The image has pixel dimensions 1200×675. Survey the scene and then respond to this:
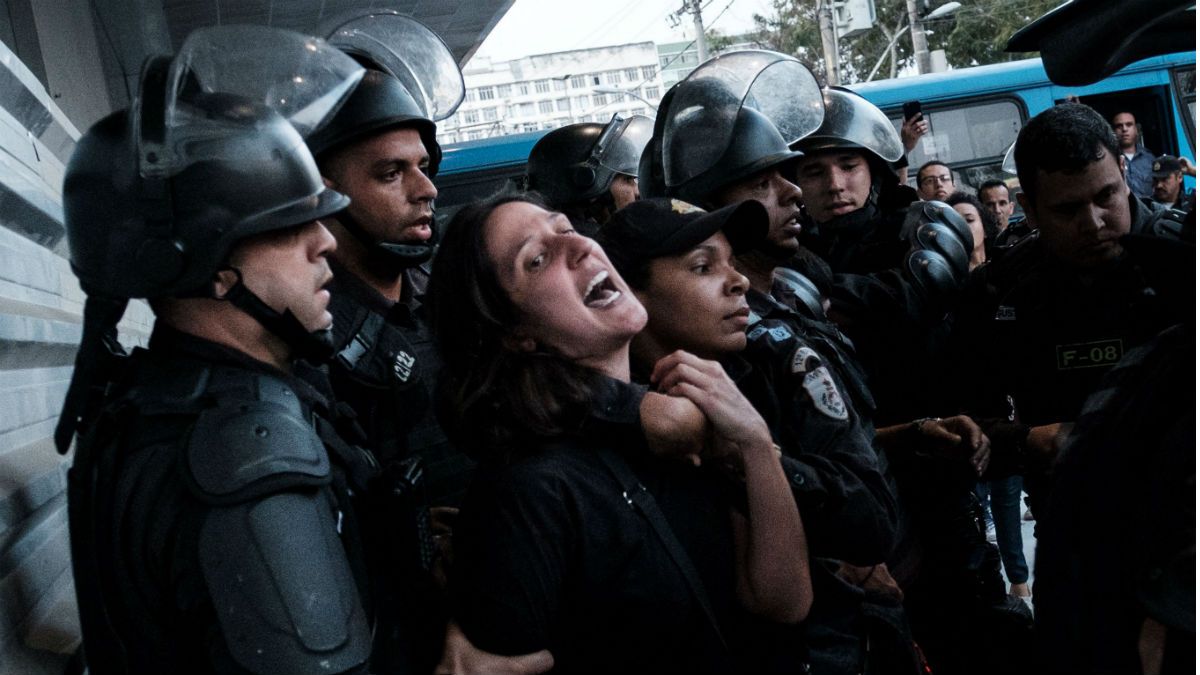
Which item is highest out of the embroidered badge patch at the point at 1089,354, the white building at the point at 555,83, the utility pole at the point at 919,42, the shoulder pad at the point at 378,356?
the white building at the point at 555,83

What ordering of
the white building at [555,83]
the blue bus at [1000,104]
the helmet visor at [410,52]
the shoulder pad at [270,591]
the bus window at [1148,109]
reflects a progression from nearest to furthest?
the shoulder pad at [270,591]
the helmet visor at [410,52]
the blue bus at [1000,104]
the bus window at [1148,109]
the white building at [555,83]

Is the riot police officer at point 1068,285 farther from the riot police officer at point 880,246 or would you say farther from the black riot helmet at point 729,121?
the black riot helmet at point 729,121

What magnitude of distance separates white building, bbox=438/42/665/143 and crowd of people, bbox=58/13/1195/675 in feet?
282

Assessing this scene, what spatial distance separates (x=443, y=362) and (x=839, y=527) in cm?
78

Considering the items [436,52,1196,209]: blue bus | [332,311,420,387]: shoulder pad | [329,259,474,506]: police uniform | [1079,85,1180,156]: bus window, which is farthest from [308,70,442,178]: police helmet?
[1079,85,1180,156]: bus window

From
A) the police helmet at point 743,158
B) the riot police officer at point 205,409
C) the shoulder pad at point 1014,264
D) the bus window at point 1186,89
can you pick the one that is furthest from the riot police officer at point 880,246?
the bus window at point 1186,89

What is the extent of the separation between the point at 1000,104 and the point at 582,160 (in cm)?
769

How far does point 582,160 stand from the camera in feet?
17.7

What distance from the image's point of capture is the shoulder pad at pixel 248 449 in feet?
5.32

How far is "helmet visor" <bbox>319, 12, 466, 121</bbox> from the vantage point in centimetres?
404

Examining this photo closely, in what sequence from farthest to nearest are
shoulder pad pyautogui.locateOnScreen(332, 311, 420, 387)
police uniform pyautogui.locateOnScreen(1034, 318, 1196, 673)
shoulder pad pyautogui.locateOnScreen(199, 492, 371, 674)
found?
shoulder pad pyautogui.locateOnScreen(332, 311, 420, 387), shoulder pad pyautogui.locateOnScreen(199, 492, 371, 674), police uniform pyautogui.locateOnScreen(1034, 318, 1196, 673)

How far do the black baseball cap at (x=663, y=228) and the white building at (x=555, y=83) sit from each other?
8637 centimetres

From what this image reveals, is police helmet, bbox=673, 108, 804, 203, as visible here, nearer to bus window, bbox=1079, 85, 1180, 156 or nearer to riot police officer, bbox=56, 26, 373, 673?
riot police officer, bbox=56, 26, 373, 673

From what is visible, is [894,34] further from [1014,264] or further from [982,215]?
[1014,264]
